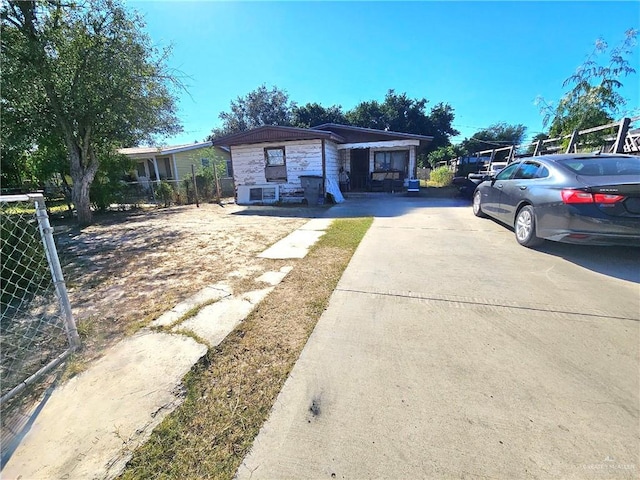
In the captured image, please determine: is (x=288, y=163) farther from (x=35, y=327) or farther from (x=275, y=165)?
(x=35, y=327)

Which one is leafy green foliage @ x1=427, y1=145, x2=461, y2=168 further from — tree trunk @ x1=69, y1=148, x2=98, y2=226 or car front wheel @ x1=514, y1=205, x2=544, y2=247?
tree trunk @ x1=69, y1=148, x2=98, y2=226

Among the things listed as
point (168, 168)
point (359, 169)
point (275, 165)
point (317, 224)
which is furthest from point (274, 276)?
point (168, 168)

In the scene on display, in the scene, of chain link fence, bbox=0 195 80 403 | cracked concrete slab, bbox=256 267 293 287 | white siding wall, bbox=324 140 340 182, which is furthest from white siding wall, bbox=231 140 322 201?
chain link fence, bbox=0 195 80 403

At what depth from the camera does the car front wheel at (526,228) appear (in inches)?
165

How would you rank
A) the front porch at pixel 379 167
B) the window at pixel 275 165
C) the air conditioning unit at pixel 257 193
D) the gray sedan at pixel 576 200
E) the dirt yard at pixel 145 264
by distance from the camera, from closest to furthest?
the dirt yard at pixel 145 264
the gray sedan at pixel 576 200
the air conditioning unit at pixel 257 193
the window at pixel 275 165
the front porch at pixel 379 167

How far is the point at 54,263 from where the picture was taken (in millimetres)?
1985

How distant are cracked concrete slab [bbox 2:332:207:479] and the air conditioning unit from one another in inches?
385

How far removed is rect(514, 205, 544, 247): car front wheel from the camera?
418 centimetres

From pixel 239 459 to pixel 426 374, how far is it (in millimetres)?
1223

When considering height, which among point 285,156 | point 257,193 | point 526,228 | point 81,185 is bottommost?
point 526,228

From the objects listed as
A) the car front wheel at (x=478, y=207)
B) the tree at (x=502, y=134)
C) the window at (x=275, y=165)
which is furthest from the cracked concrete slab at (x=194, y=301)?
the tree at (x=502, y=134)

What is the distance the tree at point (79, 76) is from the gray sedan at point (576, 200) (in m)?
9.75

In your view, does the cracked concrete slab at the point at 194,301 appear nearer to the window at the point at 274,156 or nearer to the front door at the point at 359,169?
the window at the point at 274,156

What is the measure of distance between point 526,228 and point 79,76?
10.6 metres
